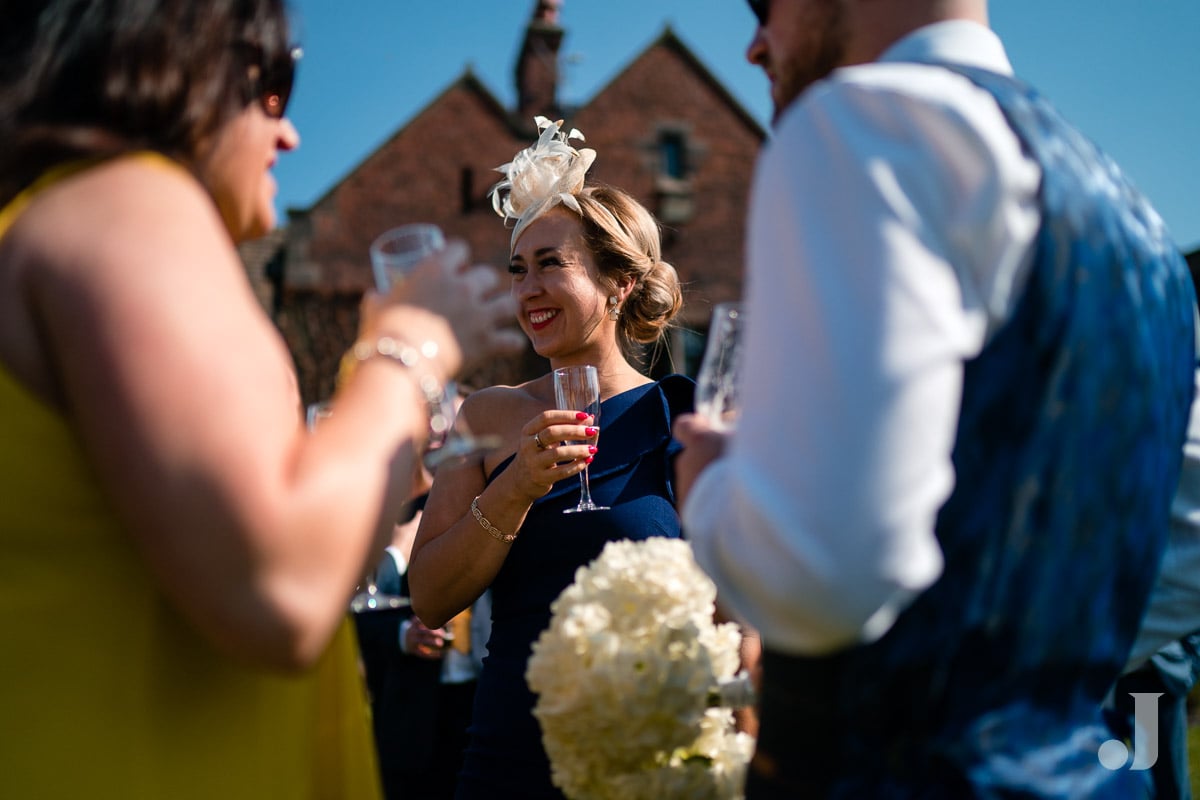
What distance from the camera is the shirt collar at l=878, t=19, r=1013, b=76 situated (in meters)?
1.30

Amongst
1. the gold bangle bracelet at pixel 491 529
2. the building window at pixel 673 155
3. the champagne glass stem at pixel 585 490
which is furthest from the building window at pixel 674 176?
the gold bangle bracelet at pixel 491 529

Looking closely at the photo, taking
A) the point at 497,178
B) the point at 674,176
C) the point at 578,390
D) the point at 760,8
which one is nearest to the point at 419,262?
the point at 760,8

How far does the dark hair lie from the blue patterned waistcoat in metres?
0.99

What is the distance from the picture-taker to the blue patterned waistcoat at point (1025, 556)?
1166 mm

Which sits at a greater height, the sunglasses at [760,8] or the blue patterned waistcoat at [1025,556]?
the sunglasses at [760,8]

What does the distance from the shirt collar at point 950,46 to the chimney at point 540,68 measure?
21.7m

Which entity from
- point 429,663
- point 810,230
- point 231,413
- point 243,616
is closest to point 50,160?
Answer: point 231,413

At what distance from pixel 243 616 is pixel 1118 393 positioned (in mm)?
1064

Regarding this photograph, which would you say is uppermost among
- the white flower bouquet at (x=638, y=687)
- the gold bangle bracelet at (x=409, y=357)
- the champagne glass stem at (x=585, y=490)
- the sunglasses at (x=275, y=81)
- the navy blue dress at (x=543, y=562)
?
the sunglasses at (x=275, y=81)

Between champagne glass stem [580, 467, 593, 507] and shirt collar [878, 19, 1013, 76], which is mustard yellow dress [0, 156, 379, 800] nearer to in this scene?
shirt collar [878, 19, 1013, 76]

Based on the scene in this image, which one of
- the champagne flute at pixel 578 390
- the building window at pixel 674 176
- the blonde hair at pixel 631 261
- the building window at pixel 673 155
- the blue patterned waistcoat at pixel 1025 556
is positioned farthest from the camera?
the building window at pixel 673 155

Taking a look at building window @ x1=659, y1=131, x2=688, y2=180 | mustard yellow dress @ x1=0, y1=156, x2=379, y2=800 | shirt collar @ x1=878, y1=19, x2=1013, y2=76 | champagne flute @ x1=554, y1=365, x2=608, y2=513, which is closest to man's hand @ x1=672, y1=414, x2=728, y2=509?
shirt collar @ x1=878, y1=19, x2=1013, y2=76

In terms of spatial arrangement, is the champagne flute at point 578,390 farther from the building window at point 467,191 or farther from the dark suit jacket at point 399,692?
the building window at point 467,191

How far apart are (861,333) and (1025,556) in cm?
37
